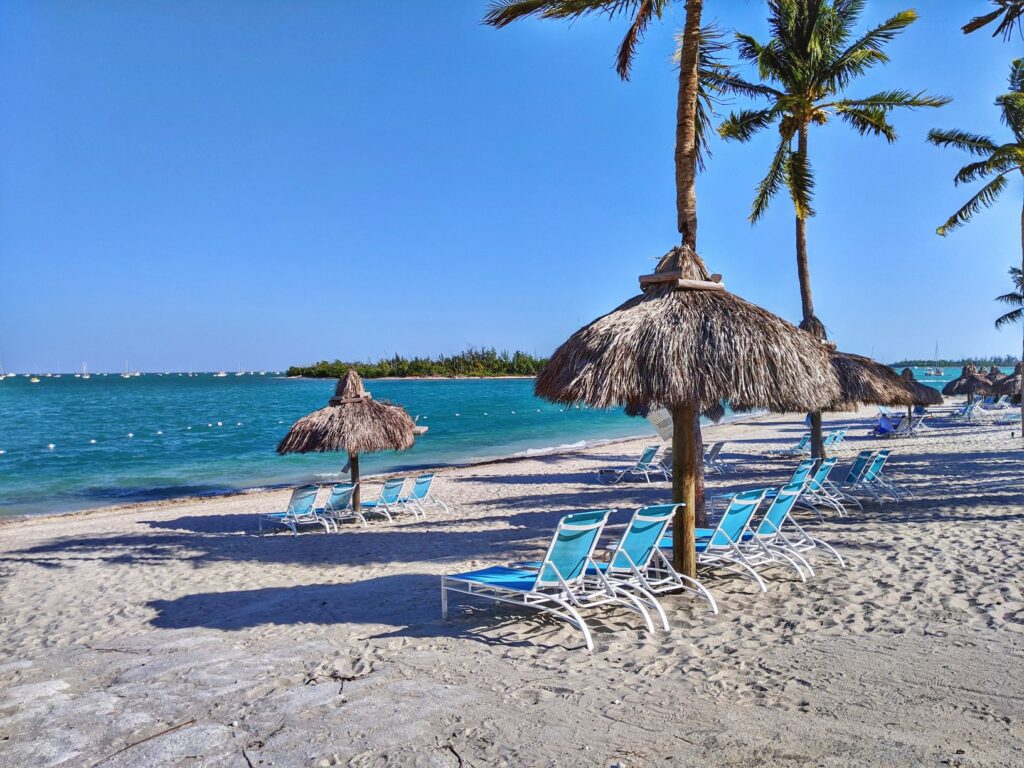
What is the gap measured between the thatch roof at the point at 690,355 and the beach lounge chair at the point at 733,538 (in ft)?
2.56

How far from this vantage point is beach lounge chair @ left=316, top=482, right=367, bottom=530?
33.8 feet

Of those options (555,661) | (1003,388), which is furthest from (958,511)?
(1003,388)

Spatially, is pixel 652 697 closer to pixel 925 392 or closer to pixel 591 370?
pixel 591 370

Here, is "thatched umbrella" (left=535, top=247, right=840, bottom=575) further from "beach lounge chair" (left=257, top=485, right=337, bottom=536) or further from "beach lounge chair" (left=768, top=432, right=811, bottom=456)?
"beach lounge chair" (left=768, top=432, right=811, bottom=456)

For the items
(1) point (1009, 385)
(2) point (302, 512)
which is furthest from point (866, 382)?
(1) point (1009, 385)

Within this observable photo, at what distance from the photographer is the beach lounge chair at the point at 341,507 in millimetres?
10297

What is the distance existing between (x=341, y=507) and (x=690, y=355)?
6.81m

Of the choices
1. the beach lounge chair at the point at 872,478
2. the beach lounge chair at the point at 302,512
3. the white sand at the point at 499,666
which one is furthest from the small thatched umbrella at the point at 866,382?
the beach lounge chair at the point at 302,512

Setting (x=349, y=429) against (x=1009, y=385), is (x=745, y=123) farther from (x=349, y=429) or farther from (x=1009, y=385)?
(x=1009, y=385)

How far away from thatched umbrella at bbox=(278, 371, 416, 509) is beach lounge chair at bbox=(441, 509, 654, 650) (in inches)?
213

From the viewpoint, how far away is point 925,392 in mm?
15133

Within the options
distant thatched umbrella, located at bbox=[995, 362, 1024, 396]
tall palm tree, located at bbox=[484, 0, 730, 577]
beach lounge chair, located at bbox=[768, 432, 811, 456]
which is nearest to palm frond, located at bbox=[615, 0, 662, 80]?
tall palm tree, located at bbox=[484, 0, 730, 577]

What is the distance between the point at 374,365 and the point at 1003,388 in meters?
92.5

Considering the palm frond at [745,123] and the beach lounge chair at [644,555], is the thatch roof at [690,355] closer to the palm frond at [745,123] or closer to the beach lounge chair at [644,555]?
the beach lounge chair at [644,555]
